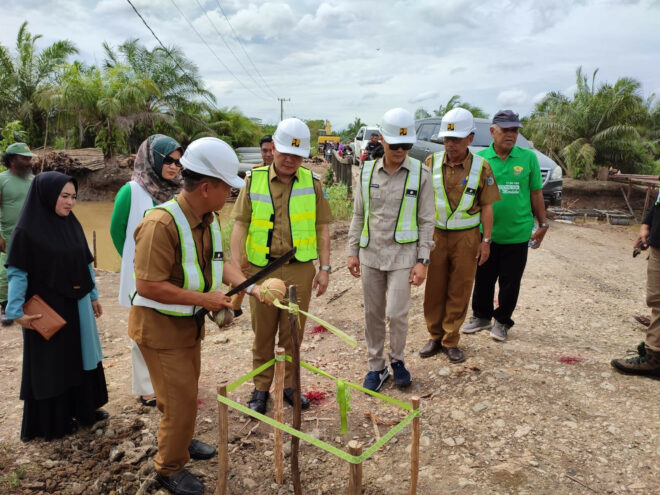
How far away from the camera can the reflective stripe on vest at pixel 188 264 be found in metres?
2.27

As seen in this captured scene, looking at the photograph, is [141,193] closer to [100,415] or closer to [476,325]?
[100,415]

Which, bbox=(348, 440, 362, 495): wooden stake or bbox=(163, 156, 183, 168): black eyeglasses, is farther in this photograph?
bbox=(163, 156, 183, 168): black eyeglasses

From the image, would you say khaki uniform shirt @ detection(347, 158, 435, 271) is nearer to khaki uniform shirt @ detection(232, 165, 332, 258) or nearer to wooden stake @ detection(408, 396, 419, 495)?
khaki uniform shirt @ detection(232, 165, 332, 258)

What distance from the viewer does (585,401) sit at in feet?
11.3

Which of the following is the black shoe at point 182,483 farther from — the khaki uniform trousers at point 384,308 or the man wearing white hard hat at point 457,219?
the man wearing white hard hat at point 457,219

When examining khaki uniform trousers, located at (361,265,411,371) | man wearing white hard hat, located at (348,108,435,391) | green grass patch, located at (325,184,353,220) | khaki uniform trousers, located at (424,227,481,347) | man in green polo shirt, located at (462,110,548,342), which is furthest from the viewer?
green grass patch, located at (325,184,353,220)

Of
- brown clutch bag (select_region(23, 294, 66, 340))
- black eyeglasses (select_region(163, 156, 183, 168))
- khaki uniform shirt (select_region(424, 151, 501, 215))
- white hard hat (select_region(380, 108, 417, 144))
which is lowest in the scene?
brown clutch bag (select_region(23, 294, 66, 340))

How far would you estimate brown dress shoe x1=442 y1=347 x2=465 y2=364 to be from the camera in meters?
3.99

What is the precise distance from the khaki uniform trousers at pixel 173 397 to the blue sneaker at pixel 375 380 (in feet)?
4.99

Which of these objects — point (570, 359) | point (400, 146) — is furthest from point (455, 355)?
point (400, 146)

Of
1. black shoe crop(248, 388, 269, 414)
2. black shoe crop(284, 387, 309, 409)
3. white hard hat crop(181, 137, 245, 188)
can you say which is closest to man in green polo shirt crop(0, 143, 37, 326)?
black shoe crop(248, 388, 269, 414)

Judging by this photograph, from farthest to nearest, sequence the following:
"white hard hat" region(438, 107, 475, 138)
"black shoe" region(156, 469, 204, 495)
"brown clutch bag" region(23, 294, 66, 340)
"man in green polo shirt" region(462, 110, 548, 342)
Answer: "man in green polo shirt" region(462, 110, 548, 342), "white hard hat" region(438, 107, 475, 138), "brown clutch bag" region(23, 294, 66, 340), "black shoe" region(156, 469, 204, 495)

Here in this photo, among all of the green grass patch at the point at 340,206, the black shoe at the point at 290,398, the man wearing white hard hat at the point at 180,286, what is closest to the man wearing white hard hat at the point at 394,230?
the black shoe at the point at 290,398

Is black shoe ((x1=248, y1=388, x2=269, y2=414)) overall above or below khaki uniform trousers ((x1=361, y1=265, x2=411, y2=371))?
below
